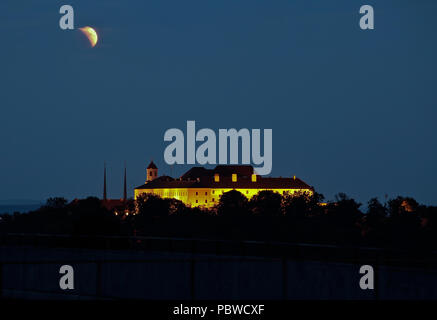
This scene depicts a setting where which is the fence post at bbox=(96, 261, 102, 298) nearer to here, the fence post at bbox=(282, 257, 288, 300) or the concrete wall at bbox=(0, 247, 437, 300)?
the concrete wall at bbox=(0, 247, 437, 300)

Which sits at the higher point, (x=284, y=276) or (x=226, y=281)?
(x=284, y=276)

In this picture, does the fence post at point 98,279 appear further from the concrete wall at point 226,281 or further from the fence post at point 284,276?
the fence post at point 284,276

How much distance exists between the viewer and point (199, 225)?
651 feet

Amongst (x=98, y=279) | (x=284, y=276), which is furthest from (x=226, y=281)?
(x=98, y=279)

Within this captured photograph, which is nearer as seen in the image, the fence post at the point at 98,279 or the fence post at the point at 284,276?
the fence post at the point at 98,279

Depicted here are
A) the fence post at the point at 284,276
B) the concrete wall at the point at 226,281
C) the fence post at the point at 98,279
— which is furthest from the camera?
the fence post at the point at 284,276

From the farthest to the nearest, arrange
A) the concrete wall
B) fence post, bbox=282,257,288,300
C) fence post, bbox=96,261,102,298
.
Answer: fence post, bbox=282,257,288,300
the concrete wall
fence post, bbox=96,261,102,298

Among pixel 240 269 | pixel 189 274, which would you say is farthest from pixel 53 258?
pixel 189 274

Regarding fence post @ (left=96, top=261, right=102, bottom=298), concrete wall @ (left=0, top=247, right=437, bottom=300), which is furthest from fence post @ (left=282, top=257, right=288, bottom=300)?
fence post @ (left=96, top=261, right=102, bottom=298)

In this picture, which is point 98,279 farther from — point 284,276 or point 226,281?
point 226,281

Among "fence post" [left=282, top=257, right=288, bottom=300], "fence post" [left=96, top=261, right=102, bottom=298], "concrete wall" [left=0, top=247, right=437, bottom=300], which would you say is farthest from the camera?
"fence post" [left=282, top=257, right=288, bottom=300]

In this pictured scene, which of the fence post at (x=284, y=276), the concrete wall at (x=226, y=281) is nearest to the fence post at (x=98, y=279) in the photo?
the concrete wall at (x=226, y=281)
